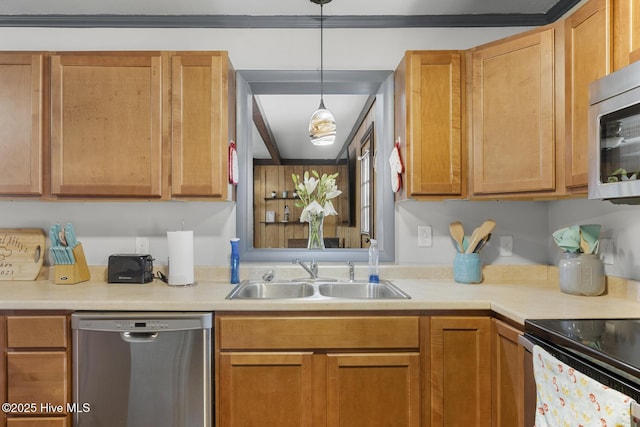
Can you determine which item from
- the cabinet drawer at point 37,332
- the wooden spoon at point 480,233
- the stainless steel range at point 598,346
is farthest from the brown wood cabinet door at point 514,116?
the cabinet drawer at point 37,332

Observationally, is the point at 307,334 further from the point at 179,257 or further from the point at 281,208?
the point at 281,208

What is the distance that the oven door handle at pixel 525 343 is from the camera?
4.38 feet

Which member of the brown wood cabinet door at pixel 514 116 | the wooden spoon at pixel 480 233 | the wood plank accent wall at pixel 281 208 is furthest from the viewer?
the wood plank accent wall at pixel 281 208

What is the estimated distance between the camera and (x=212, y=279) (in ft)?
7.41

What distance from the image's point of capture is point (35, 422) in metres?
1.68

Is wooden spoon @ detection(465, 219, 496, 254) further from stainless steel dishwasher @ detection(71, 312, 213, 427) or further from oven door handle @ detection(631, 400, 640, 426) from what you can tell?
stainless steel dishwasher @ detection(71, 312, 213, 427)

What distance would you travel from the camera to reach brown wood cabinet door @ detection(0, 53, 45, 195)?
198 cm

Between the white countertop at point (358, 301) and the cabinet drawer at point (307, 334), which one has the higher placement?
the white countertop at point (358, 301)

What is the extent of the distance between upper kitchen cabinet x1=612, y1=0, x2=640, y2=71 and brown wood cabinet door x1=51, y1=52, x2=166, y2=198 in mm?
1992

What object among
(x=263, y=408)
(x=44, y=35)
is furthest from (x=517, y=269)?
(x=44, y=35)

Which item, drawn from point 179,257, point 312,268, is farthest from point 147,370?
point 312,268

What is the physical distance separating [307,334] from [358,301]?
26cm

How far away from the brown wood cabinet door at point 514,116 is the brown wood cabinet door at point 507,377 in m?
0.69

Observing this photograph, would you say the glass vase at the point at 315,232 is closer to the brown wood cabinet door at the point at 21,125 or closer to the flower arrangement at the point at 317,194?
the flower arrangement at the point at 317,194
